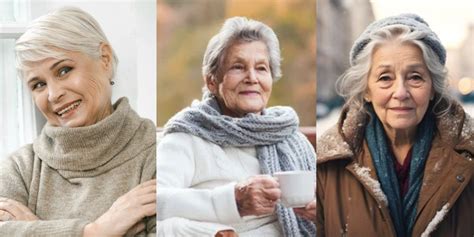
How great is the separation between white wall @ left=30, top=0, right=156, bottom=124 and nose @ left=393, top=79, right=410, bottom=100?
1077 millimetres

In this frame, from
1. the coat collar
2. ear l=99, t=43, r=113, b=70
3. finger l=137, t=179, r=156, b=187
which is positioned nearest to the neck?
the coat collar

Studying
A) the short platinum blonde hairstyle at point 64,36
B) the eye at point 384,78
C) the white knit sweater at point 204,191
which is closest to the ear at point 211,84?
Result: the white knit sweater at point 204,191

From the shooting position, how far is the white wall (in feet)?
11.1

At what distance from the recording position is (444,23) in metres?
3.21

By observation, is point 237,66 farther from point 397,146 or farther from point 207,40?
point 397,146

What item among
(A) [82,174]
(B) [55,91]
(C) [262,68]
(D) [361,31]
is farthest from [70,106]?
(D) [361,31]

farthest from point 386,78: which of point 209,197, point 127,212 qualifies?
point 127,212

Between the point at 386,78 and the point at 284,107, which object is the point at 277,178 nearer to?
the point at 284,107

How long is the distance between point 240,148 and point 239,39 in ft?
1.58

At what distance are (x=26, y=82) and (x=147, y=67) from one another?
0.59 metres

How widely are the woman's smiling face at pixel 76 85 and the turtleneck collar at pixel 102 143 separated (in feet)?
0.18

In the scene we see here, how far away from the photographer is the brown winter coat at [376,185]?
3.16 meters

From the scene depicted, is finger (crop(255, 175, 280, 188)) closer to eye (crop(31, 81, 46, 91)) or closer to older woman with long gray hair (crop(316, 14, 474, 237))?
older woman with long gray hair (crop(316, 14, 474, 237))

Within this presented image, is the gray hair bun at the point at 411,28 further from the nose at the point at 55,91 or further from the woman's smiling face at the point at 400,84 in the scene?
the nose at the point at 55,91
